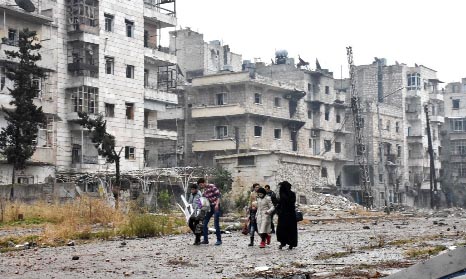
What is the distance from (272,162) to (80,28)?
16926mm

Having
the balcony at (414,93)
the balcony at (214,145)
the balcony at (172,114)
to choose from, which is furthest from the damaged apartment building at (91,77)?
the balcony at (414,93)

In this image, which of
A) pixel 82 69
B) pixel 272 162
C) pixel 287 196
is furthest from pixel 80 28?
pixel 287 196

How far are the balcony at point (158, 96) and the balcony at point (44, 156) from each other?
34.5 ft

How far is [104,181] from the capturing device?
4262cm

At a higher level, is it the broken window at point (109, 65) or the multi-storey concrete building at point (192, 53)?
the multi-storey concrete building at point (192, 53)

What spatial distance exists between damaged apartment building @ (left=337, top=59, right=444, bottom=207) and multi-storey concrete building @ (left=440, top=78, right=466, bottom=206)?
377cm

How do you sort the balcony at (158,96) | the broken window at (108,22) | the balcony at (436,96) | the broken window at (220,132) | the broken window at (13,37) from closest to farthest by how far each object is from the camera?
the broken window at (13,37) → the broken window at (108,22) → the balcony at (158,96) → the broken window at (220,132) → the balcony at (436,96)

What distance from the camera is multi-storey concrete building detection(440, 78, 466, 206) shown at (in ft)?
287

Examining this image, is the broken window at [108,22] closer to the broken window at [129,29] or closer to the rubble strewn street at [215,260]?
the broken window at [129,29]

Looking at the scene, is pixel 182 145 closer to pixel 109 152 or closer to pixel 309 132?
pixel 309 132

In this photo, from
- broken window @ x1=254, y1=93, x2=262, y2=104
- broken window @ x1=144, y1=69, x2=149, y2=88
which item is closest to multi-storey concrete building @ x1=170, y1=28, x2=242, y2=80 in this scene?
broken window @ x1=254, y1=93, x2=262, y2=104

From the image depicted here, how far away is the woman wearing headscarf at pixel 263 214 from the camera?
1805 cm

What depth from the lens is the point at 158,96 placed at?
55094 millimetres

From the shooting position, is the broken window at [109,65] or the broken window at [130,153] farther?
the broken window at [130,153]
